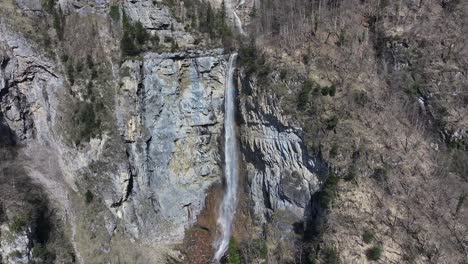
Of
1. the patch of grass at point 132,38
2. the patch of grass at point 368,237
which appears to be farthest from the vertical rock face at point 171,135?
the patch of grass at point 368,237

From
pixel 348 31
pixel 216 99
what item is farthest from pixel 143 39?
pixel 348 31

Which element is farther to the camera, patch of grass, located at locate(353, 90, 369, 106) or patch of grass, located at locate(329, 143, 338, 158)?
patch of grass, located at locate(353, 90, 369, 106)

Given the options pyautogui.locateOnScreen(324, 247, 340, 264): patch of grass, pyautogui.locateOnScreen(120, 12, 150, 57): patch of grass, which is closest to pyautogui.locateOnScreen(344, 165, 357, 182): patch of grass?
pyautogui.locateOnScreen(324, 247, 340, 264): patch of grass

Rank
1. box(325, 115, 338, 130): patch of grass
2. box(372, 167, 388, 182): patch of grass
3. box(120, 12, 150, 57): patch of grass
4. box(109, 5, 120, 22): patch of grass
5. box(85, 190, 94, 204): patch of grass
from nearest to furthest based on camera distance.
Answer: box(372, 167, 388, 182): patch of grass, box(325, 115, 338, 130): patch of grass, box(85, 190, 94, 204): patch of grass, box(120, 12, 150, 57): patch of grass, box(109, 5, 120, 22): patch of grass

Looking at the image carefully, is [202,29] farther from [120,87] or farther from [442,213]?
[442,213]

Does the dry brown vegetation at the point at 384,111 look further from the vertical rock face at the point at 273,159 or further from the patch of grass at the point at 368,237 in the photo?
the vertical rock face at the point at 273,159

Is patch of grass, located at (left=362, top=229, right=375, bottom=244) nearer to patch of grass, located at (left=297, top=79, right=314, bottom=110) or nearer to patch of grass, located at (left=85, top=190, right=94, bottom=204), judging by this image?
patch of grass, located at (left=297, top=79, right=314, bottom=110)

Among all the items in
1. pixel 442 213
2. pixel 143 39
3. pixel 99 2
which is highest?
pixel 99 2
